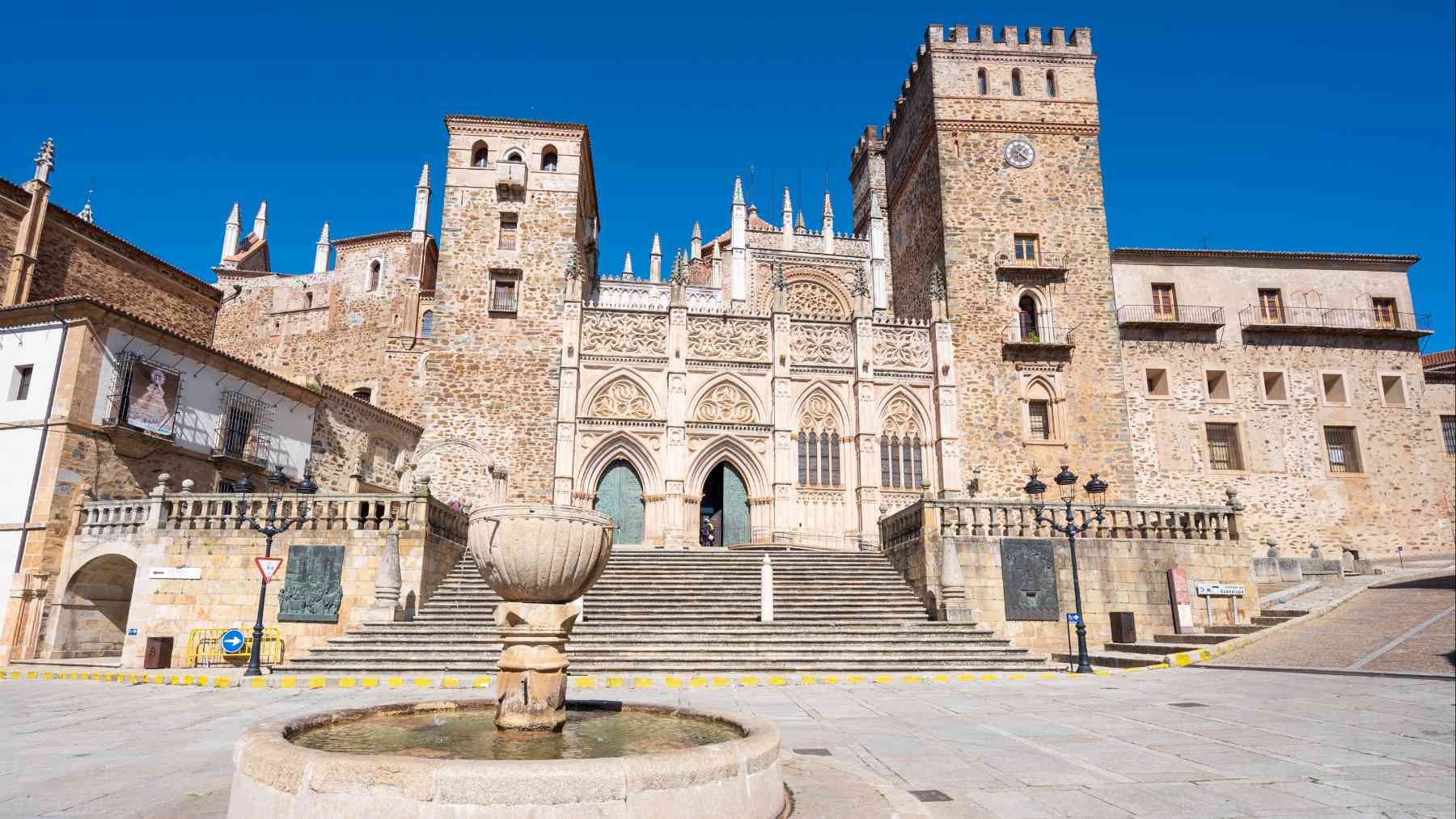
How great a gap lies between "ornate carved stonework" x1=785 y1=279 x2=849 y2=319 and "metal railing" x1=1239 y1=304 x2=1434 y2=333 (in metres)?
22.2

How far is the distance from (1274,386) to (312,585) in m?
32.8

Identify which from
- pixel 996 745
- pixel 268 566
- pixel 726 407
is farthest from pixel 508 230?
pixel 996 745

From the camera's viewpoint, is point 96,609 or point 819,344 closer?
point 96,609

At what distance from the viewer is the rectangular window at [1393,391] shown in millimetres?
30375

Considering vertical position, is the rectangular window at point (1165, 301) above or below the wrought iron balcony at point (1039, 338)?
above

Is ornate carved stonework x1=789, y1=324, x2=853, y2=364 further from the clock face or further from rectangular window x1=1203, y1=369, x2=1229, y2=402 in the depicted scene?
rectangular window x1=1203, y1=369, x2=1229, y2=402

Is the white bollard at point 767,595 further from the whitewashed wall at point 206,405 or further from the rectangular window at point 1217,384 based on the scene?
the rectangular window at point 1217,384

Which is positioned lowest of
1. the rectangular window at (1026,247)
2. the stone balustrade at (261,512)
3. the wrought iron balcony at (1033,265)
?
the stone balustrade at (261,512)

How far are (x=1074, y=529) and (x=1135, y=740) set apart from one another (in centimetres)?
959

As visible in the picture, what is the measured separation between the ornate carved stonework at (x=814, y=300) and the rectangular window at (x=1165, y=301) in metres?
19.7

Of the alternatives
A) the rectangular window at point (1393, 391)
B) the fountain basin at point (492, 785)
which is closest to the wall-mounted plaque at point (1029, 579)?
the fountain basin at point (492, 785)

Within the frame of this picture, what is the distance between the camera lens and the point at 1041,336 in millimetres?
30266

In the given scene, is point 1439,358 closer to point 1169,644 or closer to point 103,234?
point 1169,644

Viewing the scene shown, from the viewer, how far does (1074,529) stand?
16.9m
